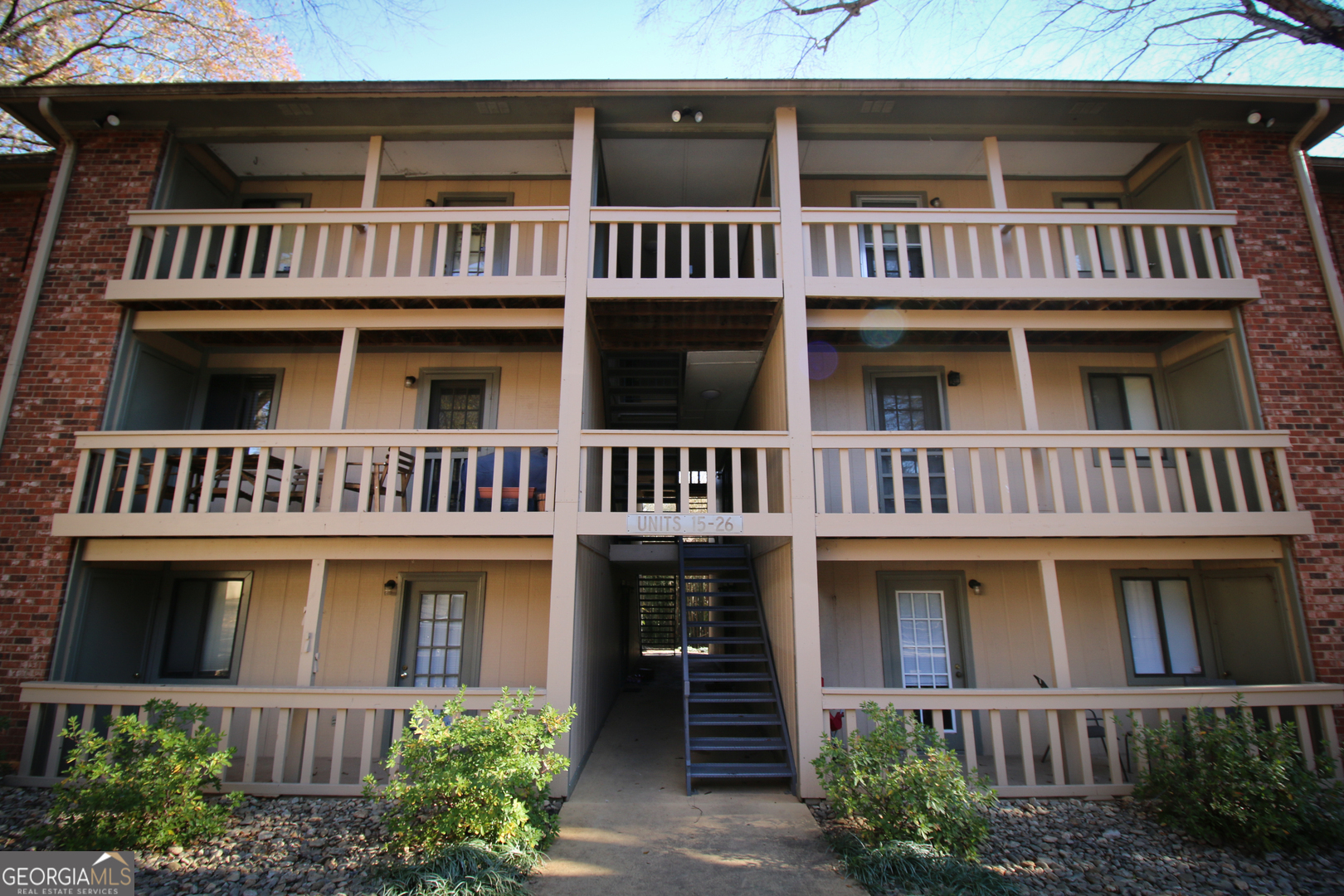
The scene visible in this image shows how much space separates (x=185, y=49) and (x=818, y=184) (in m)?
10.2

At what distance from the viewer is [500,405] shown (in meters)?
8.40

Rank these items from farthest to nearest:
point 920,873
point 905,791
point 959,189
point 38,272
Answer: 1. point 959,189
2. point 38,272
3. point 905,791
4. point 920,873

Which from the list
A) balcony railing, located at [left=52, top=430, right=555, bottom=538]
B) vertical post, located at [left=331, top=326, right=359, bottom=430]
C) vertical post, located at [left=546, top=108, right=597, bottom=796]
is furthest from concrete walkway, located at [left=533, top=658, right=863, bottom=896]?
vertical post, located at [left=331, top=326, right=359, bottom=430]

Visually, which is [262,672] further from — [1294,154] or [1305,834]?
[1294,154]

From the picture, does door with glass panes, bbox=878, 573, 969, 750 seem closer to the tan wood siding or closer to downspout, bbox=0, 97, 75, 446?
the tan wood siding

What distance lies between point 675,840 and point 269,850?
130 inches

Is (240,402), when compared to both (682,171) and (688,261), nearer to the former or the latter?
(688,261)

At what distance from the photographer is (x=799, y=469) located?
6414 mm

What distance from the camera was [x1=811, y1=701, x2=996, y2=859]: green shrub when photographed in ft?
14.3

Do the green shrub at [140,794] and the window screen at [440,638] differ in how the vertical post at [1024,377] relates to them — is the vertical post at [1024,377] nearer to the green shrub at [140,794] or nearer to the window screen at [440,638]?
→ the window screen at [440,638]

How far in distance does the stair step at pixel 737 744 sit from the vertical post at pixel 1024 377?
14.9 feet

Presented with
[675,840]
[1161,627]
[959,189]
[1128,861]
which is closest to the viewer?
[1128,861]

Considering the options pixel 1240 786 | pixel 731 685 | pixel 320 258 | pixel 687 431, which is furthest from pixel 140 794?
pixel 1240 786

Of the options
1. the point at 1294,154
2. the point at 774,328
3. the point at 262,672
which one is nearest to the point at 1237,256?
the point at 1294,154
